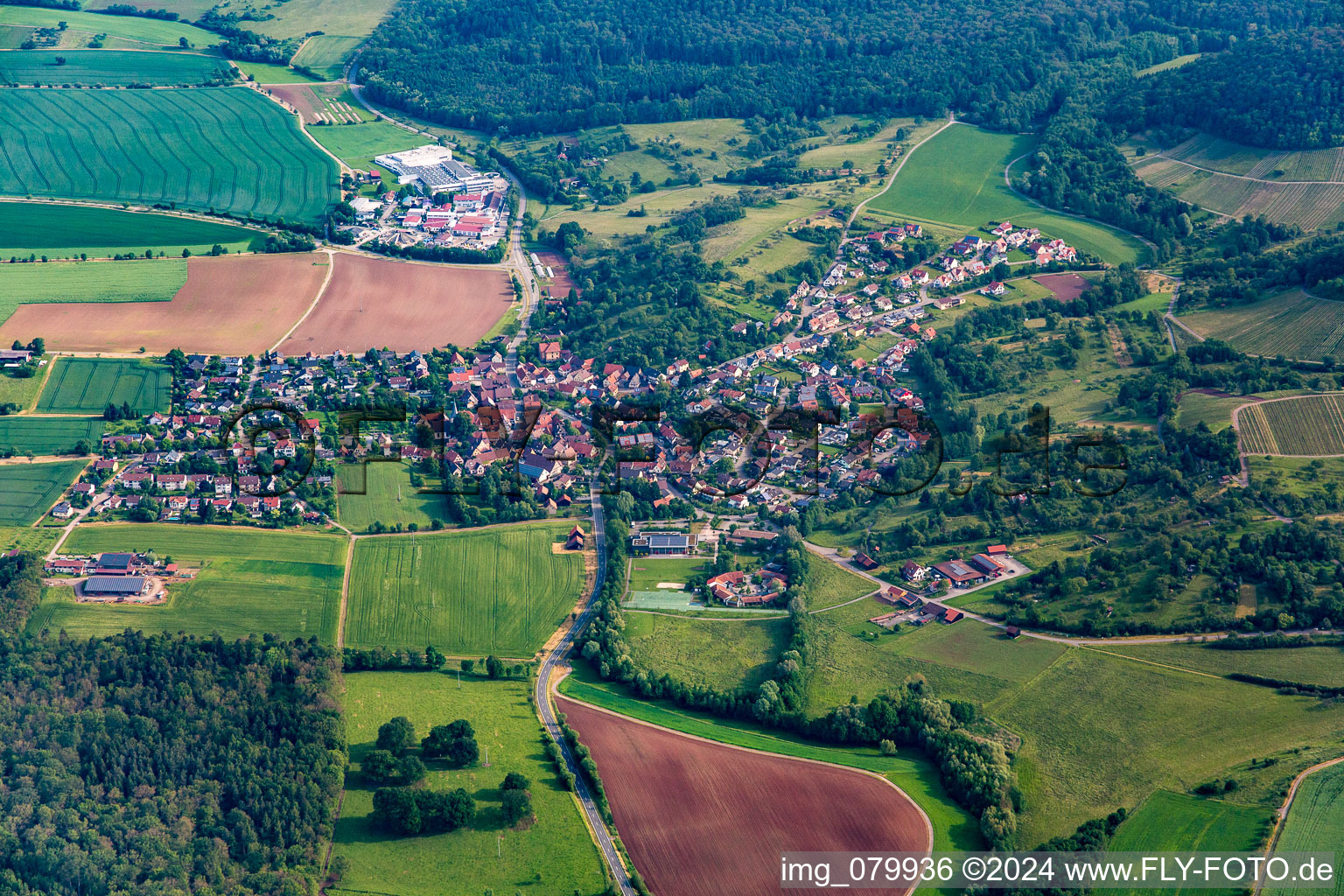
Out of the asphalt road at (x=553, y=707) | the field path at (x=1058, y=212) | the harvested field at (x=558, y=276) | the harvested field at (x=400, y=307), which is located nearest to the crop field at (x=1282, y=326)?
the field path at (x=1058, y=212)

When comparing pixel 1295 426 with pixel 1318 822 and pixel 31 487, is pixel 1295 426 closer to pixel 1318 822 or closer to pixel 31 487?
pixel 1318 822

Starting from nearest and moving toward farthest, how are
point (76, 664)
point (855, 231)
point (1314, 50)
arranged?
point (76, 664) < point (855, 231) < point (1314, 50)

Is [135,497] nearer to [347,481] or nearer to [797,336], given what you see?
[347,481]

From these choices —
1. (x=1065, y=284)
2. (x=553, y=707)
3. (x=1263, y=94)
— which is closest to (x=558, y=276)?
(x=1065, y=284)

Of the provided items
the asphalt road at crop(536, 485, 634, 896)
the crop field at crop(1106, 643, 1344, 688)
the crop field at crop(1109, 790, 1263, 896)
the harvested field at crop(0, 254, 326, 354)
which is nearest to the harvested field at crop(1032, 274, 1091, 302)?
the crop field at crop(1106, 643, 1344, 688)

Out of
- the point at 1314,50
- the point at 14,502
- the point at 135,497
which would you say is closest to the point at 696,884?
the point at 135,497

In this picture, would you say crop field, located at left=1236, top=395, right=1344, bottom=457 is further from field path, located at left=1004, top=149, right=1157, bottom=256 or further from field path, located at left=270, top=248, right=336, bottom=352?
field path, located at left=270, top=248, right=336, bottom=352
